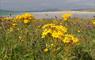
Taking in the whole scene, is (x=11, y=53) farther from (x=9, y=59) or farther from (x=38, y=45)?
(x=38, y=45)

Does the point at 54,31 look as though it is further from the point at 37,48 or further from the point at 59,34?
the point at 37,48

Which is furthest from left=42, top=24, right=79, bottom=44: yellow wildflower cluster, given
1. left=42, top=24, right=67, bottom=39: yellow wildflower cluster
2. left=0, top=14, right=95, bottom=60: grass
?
left=0, top=14, right=95, bottom=60: grass

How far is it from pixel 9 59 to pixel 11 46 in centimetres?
27

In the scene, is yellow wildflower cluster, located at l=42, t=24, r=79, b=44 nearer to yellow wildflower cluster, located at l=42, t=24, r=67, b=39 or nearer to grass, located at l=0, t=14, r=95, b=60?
yellow wildflower cluster, located at l=42, t=24, r=67, b=39

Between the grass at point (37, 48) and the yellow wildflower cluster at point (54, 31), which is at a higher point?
the yellow wildflower cluster at point (54, 31)

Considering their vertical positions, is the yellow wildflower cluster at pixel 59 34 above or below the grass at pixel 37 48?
above

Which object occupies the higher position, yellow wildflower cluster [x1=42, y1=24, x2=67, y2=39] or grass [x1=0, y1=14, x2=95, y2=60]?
yellow wildflower cluster [x1=42, y1=24, x2=67, y2=39]

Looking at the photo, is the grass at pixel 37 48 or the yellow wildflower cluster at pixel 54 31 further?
the grass at pixel 37 48

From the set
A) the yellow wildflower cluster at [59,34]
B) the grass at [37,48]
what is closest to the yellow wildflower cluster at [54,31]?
Answer: the yellow wildflower cluster at [59,34]

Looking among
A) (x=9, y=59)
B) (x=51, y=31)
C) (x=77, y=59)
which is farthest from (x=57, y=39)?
(x=9, y=59)

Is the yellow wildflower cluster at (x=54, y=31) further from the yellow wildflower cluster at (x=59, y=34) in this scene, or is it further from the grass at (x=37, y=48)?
the grass at (x=37, y=48)

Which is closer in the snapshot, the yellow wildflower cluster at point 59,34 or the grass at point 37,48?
the yellow wildflower cluster at point 59,34

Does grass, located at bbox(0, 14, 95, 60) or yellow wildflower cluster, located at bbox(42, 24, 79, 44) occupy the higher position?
yellow wildflower cluster, located at bbox(42, 24, 79, 44)

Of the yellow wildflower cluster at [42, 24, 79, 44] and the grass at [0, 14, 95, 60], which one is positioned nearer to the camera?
the yellow wildflower cluster at [42, 24, 79, 44]
